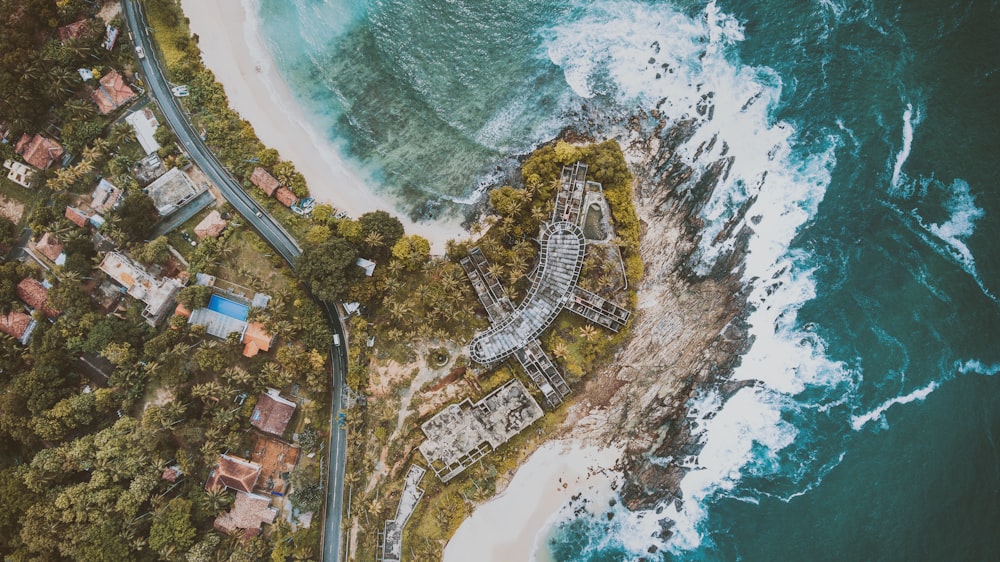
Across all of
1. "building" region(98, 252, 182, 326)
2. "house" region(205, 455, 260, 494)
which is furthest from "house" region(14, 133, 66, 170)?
"house" region(205, 455, 260, 494)

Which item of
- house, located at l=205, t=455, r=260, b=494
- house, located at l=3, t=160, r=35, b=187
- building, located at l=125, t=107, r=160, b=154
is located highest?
house, located at l=3, t=160, r=35, b=187

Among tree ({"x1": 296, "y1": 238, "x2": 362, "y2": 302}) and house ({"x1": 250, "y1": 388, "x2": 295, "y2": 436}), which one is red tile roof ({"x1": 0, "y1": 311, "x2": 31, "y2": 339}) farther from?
tree ({"x1": 296, "y1": 238, "x2": 362, "y2": 302})

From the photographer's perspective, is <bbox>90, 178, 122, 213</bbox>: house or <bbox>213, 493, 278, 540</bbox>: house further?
<bbox>90, 178, 122, 213</bbox>: house

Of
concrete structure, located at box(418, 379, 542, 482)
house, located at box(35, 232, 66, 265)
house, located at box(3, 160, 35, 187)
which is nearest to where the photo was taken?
concrete structure, located at box(418, 379, 542, 482)

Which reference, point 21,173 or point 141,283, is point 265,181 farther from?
point 21,173

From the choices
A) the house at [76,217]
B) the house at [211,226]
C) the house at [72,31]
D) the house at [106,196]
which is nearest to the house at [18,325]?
the house at [76,217]

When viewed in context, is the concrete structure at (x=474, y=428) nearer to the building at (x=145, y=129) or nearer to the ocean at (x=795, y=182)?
the ocean at (x=795, y=182)
